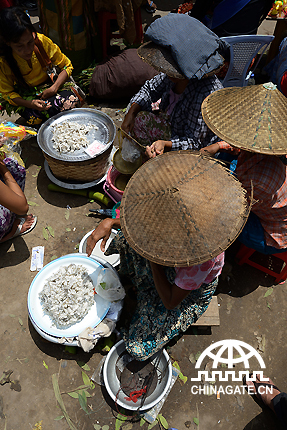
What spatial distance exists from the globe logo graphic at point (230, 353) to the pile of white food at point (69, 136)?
9.17ft

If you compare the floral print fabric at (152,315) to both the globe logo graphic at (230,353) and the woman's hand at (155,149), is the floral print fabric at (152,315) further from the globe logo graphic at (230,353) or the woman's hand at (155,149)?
the woman's hand at (155,149)

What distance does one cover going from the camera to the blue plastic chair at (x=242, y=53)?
368 centimetres

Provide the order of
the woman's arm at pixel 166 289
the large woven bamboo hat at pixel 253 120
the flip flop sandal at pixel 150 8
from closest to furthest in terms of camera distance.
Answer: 1. the woman's arm at pixel 166 289
2. the large woven bamboo hat at pixel 253 120
3. the flip flop sandal at pixel 150 8

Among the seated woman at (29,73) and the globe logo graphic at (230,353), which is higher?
the seated woman at (29,73)

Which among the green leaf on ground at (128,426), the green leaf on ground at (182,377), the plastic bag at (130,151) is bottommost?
the green leaf on ground at (128,426)

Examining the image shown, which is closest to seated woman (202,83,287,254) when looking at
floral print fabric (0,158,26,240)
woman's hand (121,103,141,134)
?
woman's hand (121,103,141,134)

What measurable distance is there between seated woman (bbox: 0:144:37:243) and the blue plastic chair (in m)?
3.07

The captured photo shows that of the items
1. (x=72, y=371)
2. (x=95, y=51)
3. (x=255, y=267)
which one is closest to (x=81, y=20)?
(x=95, y=51)

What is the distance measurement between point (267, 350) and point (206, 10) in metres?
4.59

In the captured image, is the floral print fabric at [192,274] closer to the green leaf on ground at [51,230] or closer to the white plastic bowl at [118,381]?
the white plastic bowl at [118,381]

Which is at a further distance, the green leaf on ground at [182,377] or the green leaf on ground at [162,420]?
the green leaf on ground at [182,377]

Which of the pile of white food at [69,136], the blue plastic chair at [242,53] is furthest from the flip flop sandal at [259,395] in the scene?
the blue plastic chair at [242,53]

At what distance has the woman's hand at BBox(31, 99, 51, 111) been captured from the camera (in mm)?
3748

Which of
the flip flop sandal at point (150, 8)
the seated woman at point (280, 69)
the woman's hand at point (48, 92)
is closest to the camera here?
the woman's hand at point (48, 92)
